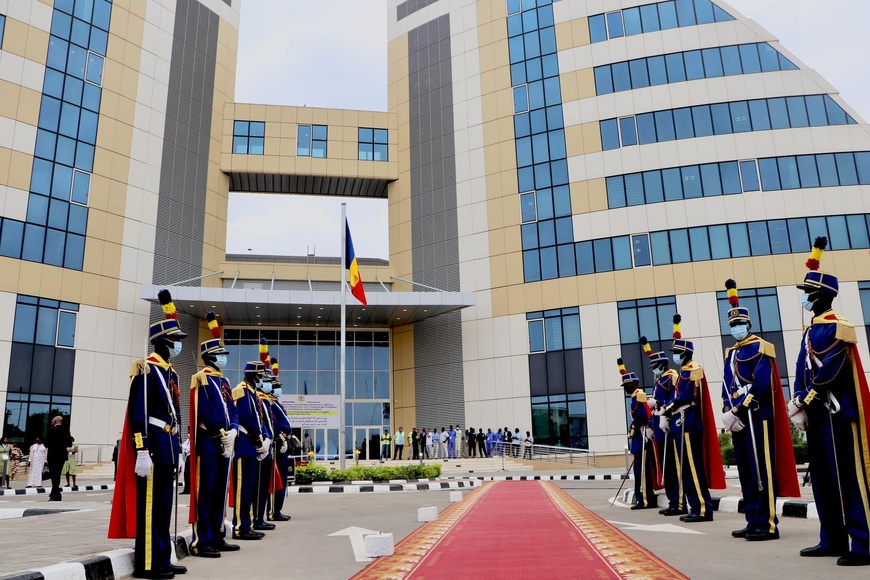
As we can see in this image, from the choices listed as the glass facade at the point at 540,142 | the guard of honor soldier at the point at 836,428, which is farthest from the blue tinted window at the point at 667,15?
the guard of honor soldier at the point at 836,428

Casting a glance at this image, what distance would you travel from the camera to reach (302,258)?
137ft

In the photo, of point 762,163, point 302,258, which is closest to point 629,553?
point 762,163

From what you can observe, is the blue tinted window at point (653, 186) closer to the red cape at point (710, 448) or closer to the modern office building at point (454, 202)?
the modern office building at point (454, 202)

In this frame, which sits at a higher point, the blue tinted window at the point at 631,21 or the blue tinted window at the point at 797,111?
the blue tinted window at the point at 631,21

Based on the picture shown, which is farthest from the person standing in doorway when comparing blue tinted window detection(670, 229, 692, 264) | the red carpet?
the red carpet

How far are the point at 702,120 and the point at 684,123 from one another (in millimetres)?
869

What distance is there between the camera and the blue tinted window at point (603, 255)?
34156 millimetres

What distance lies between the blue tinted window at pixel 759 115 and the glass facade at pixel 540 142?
935 centimetres

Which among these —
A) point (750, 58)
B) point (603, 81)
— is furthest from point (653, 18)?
point (750, 58)

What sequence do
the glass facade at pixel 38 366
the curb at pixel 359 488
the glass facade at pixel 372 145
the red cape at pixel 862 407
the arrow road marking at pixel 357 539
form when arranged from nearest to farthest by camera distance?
1. the red cape at pixel 862 407
2. the arrow road marking at pixel 357 539
3. the curb at pixel 359 488
4. the glass facade at pixel 38 366
5. the glass facade at pixel 372 145

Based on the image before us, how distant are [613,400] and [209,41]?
30.8 metres

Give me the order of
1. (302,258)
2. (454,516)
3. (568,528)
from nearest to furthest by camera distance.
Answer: (568,528) < (454,516) < (302,258)

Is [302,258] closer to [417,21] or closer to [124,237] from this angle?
[124,237]

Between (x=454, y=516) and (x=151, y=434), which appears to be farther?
(x=454, y=516)
